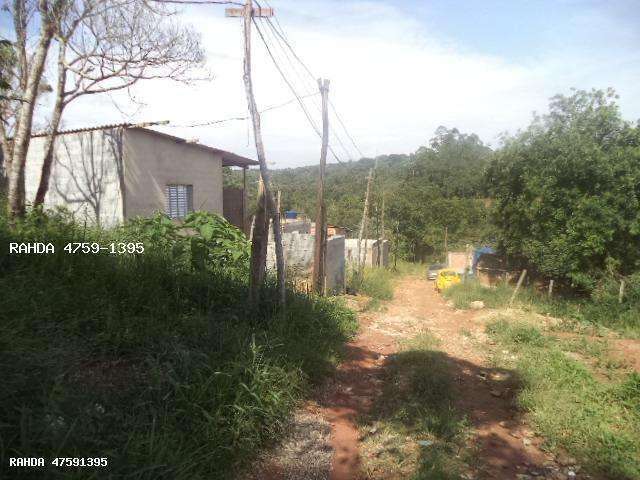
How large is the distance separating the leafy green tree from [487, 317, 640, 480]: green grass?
507cm

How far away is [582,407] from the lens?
4.21m

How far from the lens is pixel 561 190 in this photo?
420 inches

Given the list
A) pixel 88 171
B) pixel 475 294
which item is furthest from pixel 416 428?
pixel 88 171

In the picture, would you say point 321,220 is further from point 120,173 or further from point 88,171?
point 88,171

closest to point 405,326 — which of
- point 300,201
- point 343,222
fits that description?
point 343,222

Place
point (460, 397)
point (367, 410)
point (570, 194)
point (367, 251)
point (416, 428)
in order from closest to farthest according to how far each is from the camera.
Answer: point (416, 428)
point (367, 410)
point (460, 397)
point (570, 194)
point (367, 251)

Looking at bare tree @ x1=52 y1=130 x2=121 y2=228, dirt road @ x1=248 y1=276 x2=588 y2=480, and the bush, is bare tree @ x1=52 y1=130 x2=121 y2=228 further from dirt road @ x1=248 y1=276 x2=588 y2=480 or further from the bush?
the bush

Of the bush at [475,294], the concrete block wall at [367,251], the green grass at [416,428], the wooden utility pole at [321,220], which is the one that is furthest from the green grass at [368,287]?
the green grass at [416,428]

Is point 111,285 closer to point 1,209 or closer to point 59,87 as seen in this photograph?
point 1,209

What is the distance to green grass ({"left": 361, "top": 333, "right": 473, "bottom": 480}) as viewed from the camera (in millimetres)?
3174

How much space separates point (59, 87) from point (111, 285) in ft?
21.2

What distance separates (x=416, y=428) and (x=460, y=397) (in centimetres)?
112

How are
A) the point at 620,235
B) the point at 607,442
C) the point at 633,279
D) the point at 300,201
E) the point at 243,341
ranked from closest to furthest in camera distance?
the point at 607,442 < the point at 243,341 < the point at 633,279 < the point at 620,235 < the point at 300,201

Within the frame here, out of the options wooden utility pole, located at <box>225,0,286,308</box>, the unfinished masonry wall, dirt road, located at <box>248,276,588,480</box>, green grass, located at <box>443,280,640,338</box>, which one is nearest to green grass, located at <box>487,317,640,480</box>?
dirt road, located at <box>248,276,588,480</box>
